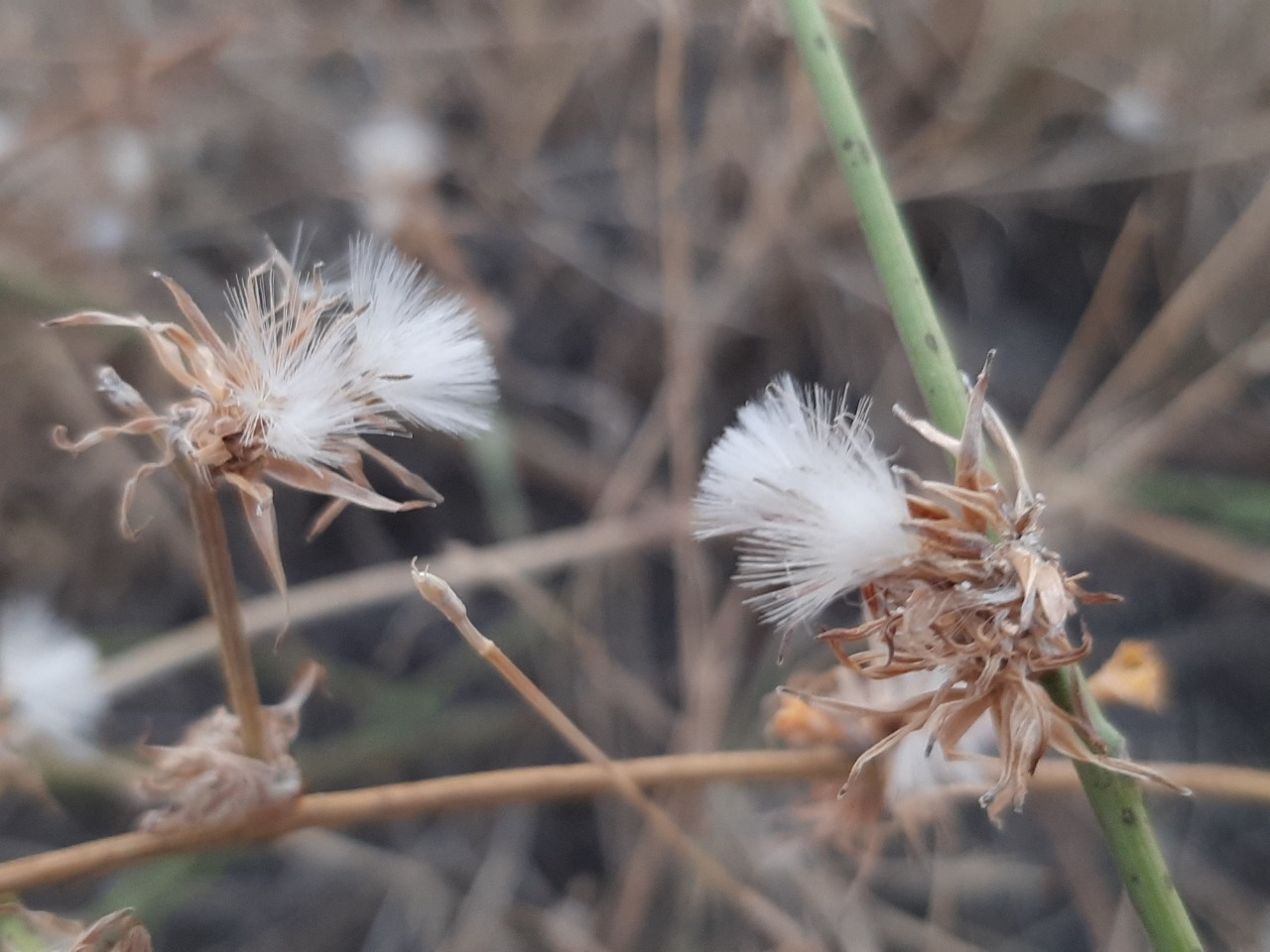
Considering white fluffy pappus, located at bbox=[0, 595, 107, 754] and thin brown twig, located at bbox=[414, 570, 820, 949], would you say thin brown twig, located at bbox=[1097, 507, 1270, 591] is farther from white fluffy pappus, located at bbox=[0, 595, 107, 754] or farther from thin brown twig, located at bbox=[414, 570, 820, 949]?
white fluffy pappus, located at bbox=[0, 595, 107, 754]

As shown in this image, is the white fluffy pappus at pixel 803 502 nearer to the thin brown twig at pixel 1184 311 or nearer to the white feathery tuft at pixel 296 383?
the white feathery tuft at pixel 296 383

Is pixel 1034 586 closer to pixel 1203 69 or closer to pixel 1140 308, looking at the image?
pixel 1140 308

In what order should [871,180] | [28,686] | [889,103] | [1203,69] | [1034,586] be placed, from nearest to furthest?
1. [1034,586]
2. [871,180]
3. [28,686]
4. [1203,69]
5. [889,103]

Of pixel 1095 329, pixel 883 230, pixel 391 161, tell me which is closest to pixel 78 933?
pixel 883 230

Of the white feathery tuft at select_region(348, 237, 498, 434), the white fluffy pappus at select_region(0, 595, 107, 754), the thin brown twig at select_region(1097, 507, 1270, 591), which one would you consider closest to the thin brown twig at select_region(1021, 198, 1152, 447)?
the thin brown twig at select_region(1097, 507, 1270, 591)

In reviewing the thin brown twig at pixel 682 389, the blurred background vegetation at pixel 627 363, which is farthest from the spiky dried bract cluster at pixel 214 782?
the thin brown twig at pixel 682 389

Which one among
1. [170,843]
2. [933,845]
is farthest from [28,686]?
[933,845]
